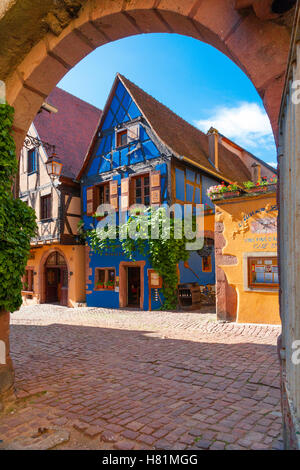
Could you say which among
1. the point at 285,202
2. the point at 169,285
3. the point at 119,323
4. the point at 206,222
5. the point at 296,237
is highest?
the point at 206,222

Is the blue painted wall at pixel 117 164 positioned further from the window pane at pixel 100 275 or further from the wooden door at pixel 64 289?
the wooden door at pixel 64 289

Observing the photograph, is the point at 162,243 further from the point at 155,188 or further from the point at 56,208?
the point at 56,208

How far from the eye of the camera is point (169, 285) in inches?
449

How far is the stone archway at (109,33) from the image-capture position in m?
2.15

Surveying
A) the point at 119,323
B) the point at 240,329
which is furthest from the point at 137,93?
the point at 240,329

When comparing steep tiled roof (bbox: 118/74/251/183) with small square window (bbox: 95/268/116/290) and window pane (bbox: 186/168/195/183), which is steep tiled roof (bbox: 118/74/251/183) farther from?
small square window (bbox: 95/268/116/290)

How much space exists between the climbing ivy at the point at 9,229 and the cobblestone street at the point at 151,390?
1.15 meters

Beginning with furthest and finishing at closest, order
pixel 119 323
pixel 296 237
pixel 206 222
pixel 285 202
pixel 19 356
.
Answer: pixel 206 222 < pixel 119 323 < pixel 19 356 < pixel 285 202 < pixel 296 237

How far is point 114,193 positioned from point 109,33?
9.99 meters

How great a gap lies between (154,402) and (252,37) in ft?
11.1

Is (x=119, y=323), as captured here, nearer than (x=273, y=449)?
No

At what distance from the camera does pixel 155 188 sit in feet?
38.8

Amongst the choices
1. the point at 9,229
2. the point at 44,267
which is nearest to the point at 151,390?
the point at 9,229

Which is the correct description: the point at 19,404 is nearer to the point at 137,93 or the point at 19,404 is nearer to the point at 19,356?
the point at 19,356
